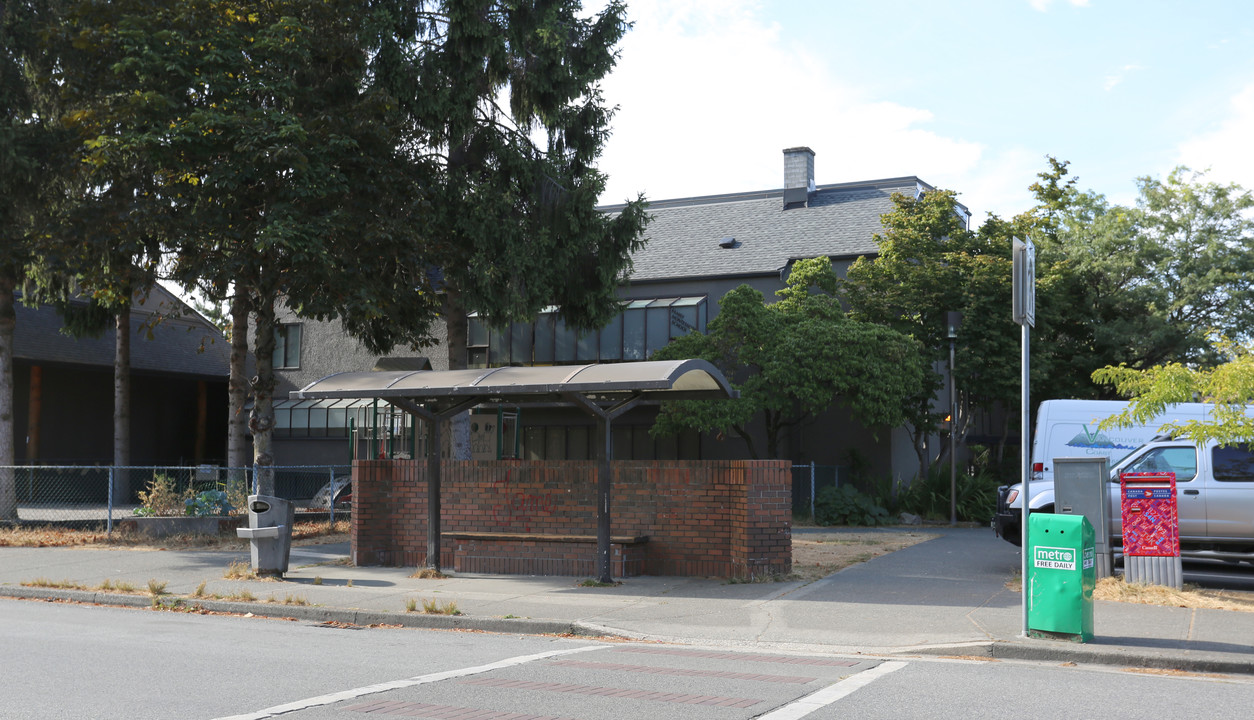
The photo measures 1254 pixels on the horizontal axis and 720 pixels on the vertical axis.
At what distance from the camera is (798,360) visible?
25781mm

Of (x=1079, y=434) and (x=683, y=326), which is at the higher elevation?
(x=683, y=326)

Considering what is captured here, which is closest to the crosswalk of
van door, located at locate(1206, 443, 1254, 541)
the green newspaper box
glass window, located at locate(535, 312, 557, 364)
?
the green newspaper box

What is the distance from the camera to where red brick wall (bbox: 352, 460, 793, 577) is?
44.6ft

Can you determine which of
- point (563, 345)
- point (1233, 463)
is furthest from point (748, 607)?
point (563, 345)

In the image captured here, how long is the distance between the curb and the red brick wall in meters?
3.48

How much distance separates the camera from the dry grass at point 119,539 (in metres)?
18.2

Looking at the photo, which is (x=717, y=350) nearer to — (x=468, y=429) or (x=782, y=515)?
(x=468, y=429)

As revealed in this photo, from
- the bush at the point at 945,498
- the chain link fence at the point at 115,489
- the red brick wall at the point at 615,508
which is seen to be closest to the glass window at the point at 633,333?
the bush at the point at 945,498

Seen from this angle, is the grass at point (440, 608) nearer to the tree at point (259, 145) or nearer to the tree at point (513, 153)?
the tree at point (259, 145)

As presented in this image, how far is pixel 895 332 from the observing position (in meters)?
25.9

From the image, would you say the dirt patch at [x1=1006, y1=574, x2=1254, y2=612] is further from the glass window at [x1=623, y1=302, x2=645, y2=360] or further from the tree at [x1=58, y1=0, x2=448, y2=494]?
the glass window at [x1=623, y1=302, x2=645, y2=360]

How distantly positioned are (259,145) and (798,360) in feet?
45.5

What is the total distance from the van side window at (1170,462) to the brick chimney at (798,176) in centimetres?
2164

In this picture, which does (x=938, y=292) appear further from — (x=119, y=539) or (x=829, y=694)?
(x=829, y=694)
